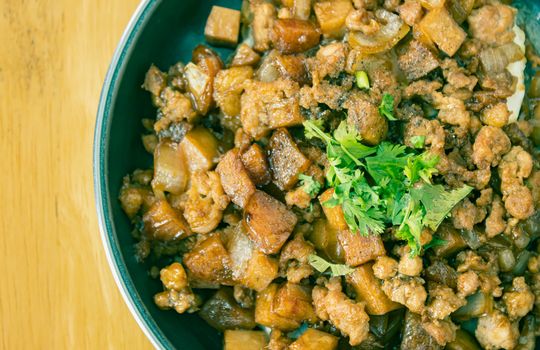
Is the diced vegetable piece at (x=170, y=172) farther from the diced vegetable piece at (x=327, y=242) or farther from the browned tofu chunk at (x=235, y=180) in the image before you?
the diced vegetable piece at (x=327, y=242)

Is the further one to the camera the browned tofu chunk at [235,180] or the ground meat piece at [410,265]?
the browned tofu chunk at [235,180]

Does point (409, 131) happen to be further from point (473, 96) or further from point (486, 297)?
point (486, 297)

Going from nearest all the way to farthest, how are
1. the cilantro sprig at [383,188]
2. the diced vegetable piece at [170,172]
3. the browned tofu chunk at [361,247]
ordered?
the cilantro sprig at [383,188] → the browned tofu chunk at [361,247] → the diced vegetable piece at [170,172]

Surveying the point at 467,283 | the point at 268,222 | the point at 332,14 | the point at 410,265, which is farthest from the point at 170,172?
the point at 467,283

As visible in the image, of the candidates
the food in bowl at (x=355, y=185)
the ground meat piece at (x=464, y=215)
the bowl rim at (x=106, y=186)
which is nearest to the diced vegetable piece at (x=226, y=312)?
the food in bowl at (x=355, y=185)

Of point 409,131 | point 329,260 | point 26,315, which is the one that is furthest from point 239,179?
point 26,315

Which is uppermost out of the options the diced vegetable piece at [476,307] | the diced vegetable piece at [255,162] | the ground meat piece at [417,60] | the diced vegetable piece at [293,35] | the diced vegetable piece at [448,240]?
the diced vegetable piece at [293,35]
